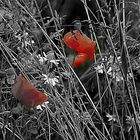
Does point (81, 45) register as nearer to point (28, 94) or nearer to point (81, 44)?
point (81, 44)

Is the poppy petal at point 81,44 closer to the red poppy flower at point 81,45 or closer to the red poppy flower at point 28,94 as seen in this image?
the red poppy flower at point 81,45

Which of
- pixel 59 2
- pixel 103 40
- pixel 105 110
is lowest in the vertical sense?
pixel 105 110

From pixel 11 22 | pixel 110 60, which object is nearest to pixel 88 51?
pixel 110 60

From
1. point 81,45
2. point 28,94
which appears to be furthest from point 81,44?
point 28,94

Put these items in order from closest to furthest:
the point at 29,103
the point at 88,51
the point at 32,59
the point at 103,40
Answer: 1. the point at 29,103
2. the point at 88,51
3. the point at 32,59
4. the point at 103,40

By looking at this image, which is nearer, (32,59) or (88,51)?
(88,51)

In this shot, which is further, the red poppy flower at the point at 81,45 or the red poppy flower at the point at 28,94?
the red poppy flower at the point at 81,45

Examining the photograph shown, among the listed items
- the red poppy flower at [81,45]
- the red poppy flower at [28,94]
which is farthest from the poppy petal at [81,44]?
the red poppy flower at [28,94]

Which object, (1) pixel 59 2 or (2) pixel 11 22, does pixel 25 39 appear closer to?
(2) pixel 11 22

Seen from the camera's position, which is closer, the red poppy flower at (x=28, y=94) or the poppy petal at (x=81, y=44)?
the red poppy flower at (x=28, y=94)
